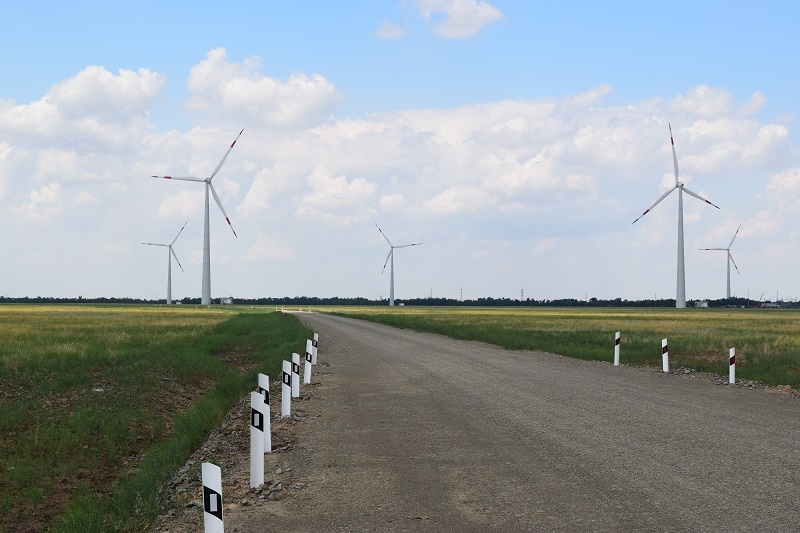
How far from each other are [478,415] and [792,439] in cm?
547

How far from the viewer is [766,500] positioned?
8.77m

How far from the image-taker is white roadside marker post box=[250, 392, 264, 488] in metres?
9.98

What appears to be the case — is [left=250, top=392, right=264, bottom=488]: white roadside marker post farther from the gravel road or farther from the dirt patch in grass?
the dirt patch in grass

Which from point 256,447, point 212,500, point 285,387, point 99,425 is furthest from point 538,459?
point 99,425

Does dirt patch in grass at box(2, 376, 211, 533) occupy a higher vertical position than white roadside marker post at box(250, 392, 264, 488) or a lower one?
lower

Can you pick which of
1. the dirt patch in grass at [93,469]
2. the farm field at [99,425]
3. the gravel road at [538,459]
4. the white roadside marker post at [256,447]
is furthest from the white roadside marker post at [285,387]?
the white roadside marker post at [256,447]

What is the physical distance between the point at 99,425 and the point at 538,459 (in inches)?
424

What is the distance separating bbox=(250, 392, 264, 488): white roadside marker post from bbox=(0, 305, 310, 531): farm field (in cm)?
128

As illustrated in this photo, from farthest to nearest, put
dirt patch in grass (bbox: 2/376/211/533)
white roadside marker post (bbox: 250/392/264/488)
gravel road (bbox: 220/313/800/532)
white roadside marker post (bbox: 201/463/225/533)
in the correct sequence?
1. dirt patch in grass (bbox: 2/376/211/533)
2. white roadside marker post (bbox: 250/392/264/488)
3. gravel road (bbox: 220/313/800/532)
4. white roadside marker post (bbox: 201/463/225/533)

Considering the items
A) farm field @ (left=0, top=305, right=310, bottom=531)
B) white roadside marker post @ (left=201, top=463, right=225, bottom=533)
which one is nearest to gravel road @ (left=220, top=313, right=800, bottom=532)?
white roadside marker post @ (left=201, top=463, right=225, bottom=533)

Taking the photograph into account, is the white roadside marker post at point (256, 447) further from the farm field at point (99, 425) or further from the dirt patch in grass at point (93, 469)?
the dirt patch in grass at point (93, 469)

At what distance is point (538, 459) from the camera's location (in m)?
11.1

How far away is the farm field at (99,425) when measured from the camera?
12.4 m

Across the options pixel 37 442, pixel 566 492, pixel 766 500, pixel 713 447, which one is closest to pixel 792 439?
pixel 713 447
